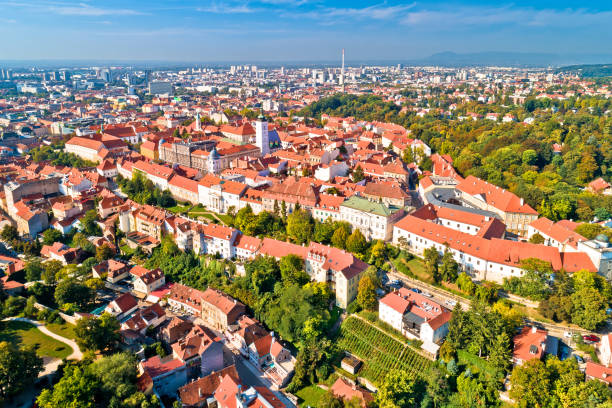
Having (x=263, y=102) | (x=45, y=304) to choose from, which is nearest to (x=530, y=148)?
(x=45, y=304)

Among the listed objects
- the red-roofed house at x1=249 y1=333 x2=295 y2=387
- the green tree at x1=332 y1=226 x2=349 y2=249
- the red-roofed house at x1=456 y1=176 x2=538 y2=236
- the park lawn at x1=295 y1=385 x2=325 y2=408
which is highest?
the red-roofed house at x1=456 y1=176 x2=538 y2=236

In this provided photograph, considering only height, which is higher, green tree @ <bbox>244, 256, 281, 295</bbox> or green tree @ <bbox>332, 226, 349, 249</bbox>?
green tree @ <bbox>332, 226, 349, 249</bbox>

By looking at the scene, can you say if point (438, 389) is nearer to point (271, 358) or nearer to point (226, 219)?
point (271, 358)

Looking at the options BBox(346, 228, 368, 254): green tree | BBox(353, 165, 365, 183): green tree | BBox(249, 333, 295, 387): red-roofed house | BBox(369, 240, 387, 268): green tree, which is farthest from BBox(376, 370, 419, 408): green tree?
BBox(353, 165, 365, 183): green tree

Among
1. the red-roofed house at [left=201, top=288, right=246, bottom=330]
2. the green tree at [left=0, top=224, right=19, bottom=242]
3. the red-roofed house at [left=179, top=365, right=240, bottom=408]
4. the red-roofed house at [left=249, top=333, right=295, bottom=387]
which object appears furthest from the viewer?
the green tree at [left=0, top=224, right=19, bottom=242]

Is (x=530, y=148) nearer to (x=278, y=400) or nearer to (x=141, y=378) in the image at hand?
(x=278, y=400)

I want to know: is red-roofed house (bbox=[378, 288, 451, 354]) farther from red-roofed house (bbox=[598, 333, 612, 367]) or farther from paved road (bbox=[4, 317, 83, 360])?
paved road (bbox=[4, 317, 83, 360])

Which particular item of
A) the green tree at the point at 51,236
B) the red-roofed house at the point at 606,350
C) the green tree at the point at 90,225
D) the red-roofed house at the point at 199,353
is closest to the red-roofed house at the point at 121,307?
the red-roofed house at the point at 199,353

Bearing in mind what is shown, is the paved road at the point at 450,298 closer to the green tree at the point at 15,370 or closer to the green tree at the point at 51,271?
the green tree at the point at 15,370
